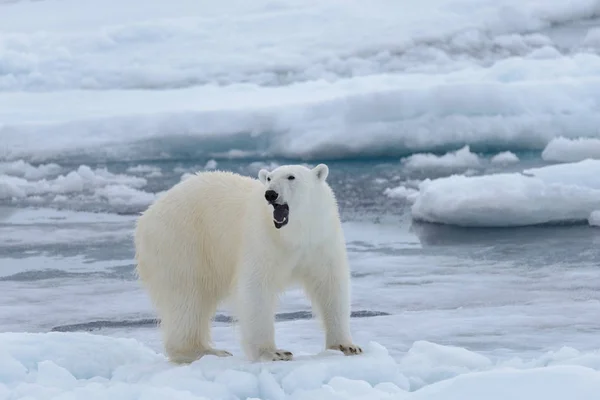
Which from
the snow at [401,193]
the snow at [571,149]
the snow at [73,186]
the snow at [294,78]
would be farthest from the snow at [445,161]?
the snow at [73,186]

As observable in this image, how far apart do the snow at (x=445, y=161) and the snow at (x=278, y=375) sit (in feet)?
22.3

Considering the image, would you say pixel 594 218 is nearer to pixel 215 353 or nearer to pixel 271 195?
pixel 215 353

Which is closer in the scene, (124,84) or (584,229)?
(584,229)

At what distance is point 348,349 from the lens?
3541mm

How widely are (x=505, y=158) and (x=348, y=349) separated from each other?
23.5ft

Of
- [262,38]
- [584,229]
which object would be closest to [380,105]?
[262,38]

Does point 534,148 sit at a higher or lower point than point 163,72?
lower

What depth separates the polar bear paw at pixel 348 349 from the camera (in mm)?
3525

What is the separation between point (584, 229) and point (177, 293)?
14.9 feet

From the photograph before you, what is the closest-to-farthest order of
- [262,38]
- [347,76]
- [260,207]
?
[260,207], [347,76], [262,38]

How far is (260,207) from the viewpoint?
3.50 meters

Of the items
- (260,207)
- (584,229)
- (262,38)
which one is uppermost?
(262,38)

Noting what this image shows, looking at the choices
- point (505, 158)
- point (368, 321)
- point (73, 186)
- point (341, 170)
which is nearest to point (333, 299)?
point (368, 321)

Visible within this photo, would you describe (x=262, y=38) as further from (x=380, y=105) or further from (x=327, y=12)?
(x=380, y=105)
